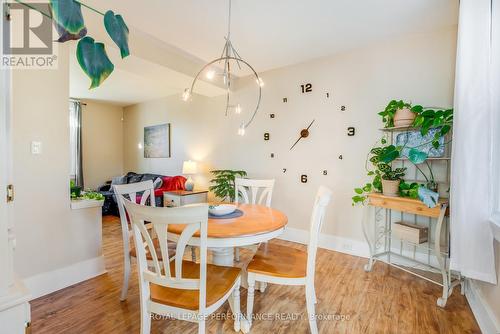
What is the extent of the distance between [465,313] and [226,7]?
10.5 ft

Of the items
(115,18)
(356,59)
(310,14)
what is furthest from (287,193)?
(115,18)

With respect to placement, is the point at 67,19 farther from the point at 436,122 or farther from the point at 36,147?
the point at 436,122

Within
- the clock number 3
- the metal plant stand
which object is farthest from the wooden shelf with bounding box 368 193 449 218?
the clock number 3

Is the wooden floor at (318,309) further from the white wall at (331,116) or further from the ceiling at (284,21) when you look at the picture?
the ceiling at (284,21)

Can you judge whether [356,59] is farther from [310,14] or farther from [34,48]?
[34,48]

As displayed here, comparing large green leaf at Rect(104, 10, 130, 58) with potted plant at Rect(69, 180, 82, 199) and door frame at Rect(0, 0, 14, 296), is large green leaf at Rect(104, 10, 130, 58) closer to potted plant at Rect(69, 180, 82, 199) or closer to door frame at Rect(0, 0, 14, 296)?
door frame at Rect(0, 0, 14, 296)

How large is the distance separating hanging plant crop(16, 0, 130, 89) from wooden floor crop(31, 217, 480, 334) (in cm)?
166

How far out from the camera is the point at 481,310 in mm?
1718

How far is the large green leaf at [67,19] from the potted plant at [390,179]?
2.62 meters

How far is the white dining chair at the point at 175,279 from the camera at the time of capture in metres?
1.14

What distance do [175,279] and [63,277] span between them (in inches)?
63.9

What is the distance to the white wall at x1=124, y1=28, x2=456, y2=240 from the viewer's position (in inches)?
101

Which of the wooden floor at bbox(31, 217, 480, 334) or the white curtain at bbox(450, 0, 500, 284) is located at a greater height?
the white curtain at bbox(450, 0, 500, 284)

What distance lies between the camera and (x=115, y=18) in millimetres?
919
